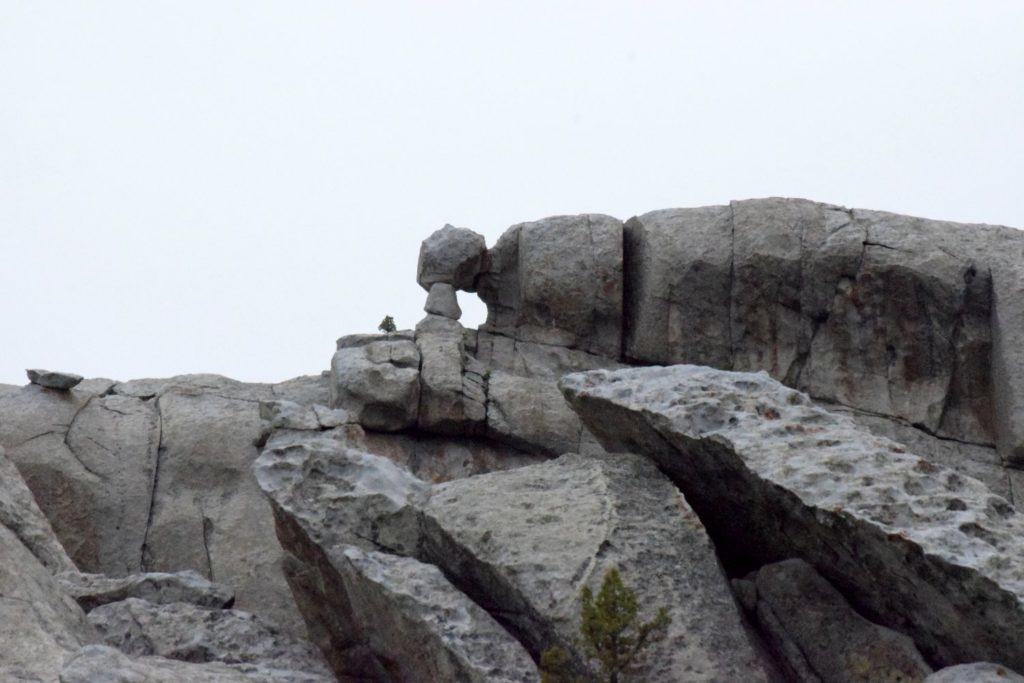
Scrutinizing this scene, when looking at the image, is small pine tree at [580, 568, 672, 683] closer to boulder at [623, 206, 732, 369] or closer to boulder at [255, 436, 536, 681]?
boulder at [255, 436, 536, 681]

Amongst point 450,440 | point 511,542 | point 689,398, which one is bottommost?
point 450,440

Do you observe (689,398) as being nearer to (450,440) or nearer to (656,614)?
(656,614)

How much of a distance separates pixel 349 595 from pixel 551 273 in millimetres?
12323

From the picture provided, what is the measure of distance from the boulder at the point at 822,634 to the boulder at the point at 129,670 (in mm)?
4468

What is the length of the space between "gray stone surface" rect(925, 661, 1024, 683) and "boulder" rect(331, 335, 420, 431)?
12334 millimetres

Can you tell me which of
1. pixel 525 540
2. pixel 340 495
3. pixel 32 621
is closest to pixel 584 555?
pixel 525 540

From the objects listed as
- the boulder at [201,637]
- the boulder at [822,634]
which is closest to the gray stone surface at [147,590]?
the boulder at [201,637]

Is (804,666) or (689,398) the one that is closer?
(804,666)

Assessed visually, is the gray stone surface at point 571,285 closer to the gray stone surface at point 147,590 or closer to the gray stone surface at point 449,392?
the gray stone surface at point 449,392

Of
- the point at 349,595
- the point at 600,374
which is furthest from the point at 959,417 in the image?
the point at 349,595

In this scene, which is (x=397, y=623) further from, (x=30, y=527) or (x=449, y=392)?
(x=449, y=392)

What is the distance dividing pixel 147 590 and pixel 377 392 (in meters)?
7.99

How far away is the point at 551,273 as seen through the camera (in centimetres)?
2317

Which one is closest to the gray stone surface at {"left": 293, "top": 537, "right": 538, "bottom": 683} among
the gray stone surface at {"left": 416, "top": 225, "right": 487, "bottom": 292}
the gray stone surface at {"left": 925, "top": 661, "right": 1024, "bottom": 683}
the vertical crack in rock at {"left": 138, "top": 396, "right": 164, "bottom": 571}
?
the gray stone surface at {"left": 925, "top": 661, "right": 1024, "bottom": 683}
